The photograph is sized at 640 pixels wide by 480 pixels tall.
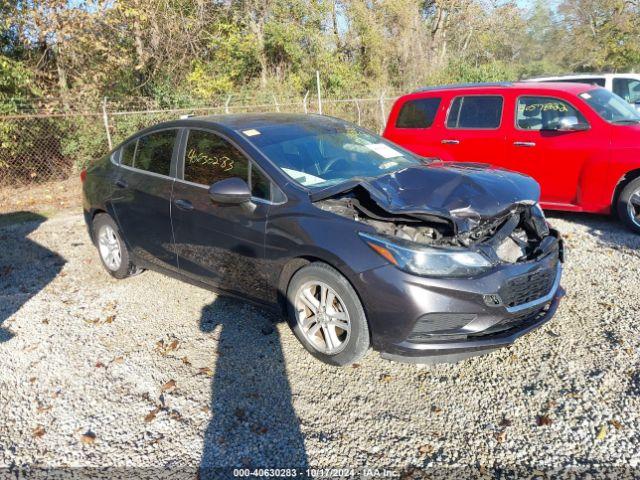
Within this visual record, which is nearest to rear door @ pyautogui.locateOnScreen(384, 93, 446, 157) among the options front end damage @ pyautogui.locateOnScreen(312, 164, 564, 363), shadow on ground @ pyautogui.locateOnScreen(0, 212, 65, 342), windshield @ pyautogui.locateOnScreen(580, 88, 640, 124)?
windshield @ pyautogui.locateOnScreen(580, 88, 640, 124)

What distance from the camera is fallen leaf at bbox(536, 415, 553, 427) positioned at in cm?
280

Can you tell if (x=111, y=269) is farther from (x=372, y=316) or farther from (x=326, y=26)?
(x=326, y=26)

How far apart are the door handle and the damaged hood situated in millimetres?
1200

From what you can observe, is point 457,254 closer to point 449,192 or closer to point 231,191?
point 449,192

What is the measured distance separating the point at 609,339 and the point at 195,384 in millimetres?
2892

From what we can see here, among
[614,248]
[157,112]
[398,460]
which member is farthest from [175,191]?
[157,112]

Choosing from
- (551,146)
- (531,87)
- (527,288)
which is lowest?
(527,288)

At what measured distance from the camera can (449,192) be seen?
3.47 m

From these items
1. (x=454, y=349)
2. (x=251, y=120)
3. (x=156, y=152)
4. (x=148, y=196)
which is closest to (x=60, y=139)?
(x=156, y=152)

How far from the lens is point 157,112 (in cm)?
1152

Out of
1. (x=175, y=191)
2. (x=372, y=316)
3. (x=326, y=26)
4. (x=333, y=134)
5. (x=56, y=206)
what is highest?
(x=326, y=26)

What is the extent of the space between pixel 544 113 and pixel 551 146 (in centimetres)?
49

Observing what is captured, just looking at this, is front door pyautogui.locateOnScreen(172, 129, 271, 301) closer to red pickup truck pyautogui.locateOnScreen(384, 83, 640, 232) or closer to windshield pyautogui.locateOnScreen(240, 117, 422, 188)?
windshield pyautogui.locateOnScreen(240, 117, 422, 188)

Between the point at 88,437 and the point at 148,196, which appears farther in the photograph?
the point at 148,196
